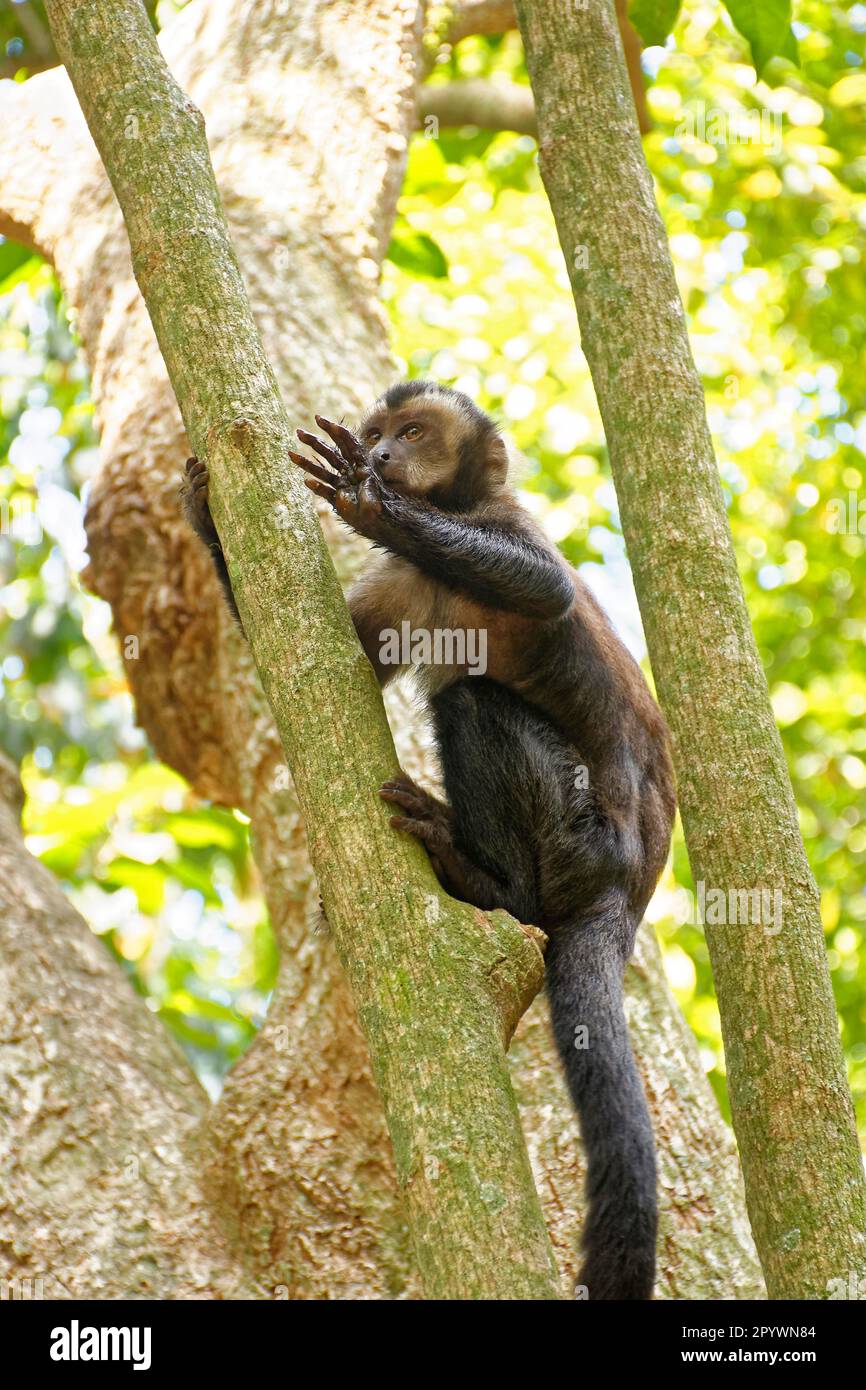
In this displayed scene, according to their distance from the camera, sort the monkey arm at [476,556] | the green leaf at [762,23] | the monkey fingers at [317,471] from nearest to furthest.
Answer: the monkey fingers at [317,471]
the monkey arm at [476,556]
the green leaf at [762,23]

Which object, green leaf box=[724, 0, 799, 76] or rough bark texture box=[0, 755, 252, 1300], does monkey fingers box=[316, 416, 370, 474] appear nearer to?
green leaf box=[724, 0, 799, 76]

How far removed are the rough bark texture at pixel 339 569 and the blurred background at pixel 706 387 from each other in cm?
143

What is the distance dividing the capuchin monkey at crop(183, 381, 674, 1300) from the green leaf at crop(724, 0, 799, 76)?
146 cm

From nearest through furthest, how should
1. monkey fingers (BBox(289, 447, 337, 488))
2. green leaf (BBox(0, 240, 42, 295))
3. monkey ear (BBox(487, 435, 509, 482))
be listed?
monkey fingers (BBox(289, 447, 337, 488))
monkey ear (BBox(487, 435, 509, 482))
green leaf (BBox(0, 240, 42, 295))

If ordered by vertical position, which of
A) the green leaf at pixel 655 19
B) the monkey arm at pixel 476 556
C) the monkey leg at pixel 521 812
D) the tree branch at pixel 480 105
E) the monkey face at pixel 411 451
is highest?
the tree branch at pixel 480 105

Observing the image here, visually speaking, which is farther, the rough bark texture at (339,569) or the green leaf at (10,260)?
the green leaf at (10,260)

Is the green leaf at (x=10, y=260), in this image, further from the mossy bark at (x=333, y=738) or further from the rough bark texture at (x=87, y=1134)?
the mossy bark at (x=333, y=738)

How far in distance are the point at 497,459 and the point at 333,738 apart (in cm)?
219

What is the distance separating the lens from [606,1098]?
347cm

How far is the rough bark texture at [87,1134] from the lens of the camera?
4.16 m

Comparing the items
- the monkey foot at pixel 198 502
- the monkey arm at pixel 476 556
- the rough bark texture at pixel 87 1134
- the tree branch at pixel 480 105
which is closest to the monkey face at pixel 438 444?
the monkey arm at pixel 476 556

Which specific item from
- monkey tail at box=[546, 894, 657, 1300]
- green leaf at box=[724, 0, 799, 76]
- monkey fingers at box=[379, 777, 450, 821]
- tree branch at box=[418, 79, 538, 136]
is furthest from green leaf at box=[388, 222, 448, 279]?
monkey tail at box=[546, 894, 657, 1300]

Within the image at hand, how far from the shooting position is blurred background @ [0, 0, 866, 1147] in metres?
8.55

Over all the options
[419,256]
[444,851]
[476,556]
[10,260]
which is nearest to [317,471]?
[476,556]
